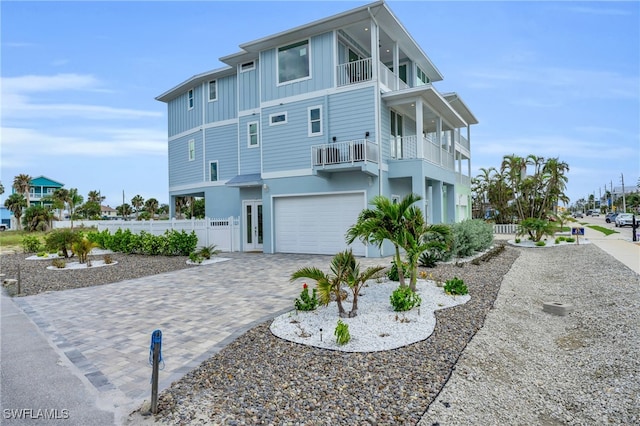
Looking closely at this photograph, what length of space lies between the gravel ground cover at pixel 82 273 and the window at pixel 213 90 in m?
9.20

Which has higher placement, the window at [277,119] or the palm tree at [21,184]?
the palm tree at [21,184]

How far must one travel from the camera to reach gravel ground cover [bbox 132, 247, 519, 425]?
3.04 meters

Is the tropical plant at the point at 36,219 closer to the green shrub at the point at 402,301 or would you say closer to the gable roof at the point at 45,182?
the gable roof at the point at 45,182

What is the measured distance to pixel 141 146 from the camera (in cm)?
2688

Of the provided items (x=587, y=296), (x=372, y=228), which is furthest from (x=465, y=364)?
(x=587, y=296)

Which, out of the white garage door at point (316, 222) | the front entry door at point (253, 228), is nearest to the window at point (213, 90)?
the front entry door at point (253, 228)

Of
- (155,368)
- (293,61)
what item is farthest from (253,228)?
(155,368)

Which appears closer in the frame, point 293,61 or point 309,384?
point 309,384

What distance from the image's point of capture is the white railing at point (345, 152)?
41.7 ft

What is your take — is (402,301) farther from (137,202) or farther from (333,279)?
(137,202)

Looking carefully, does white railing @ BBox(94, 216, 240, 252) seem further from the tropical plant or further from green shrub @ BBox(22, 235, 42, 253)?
the tropical plant

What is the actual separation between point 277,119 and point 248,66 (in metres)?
3.87

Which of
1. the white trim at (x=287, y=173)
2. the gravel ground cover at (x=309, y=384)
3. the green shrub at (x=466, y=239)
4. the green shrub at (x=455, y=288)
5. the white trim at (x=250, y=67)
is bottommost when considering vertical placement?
the gravel ground cover at (x=309, y=384)

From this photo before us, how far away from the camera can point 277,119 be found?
15.2 m
